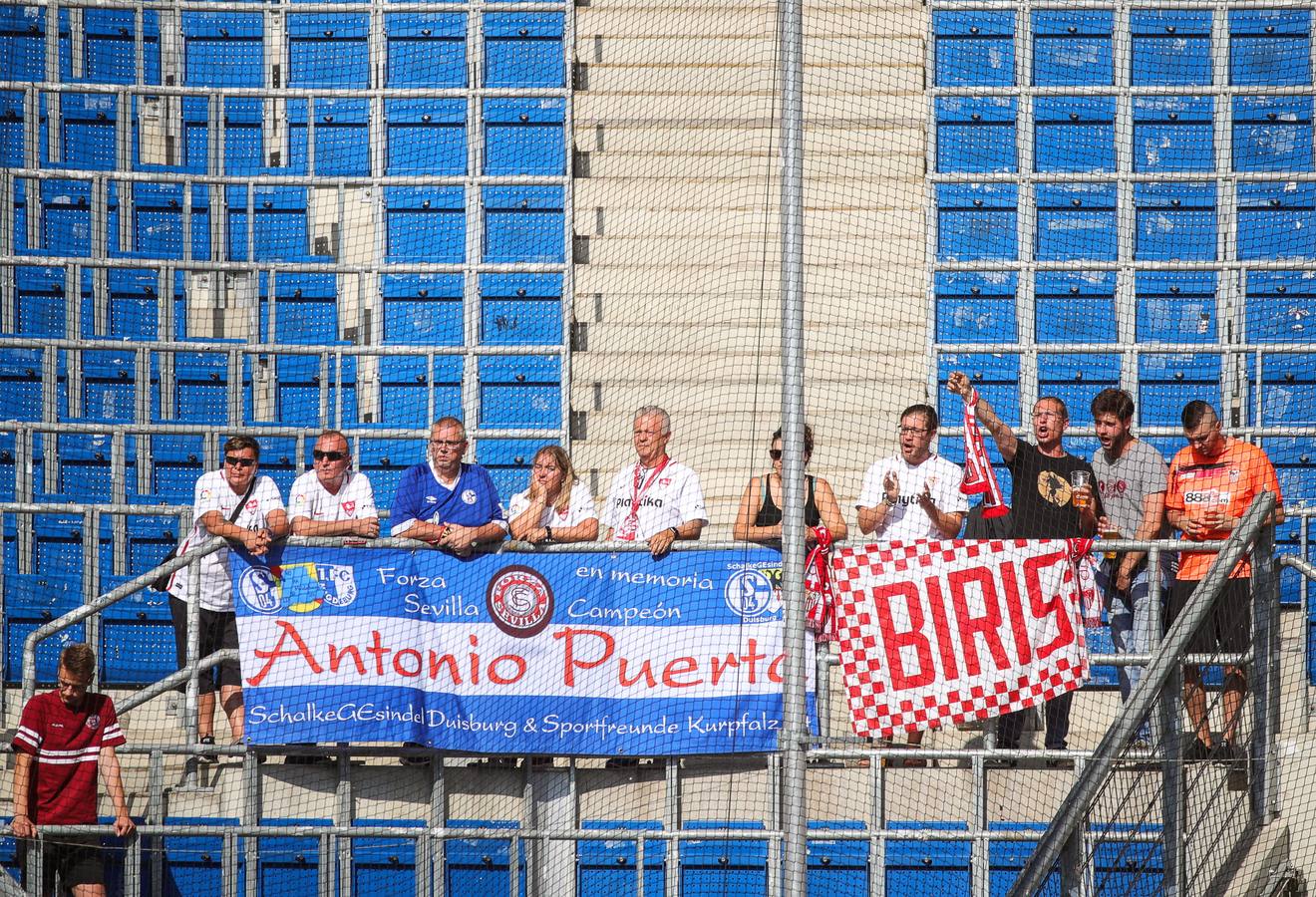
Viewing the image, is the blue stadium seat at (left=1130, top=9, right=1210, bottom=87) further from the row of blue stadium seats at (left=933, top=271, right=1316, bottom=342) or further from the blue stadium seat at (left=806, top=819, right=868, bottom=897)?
the blue stadium seat at (left=806, top=819, right=868, bottom=897)

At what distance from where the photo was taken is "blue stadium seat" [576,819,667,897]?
6.88 m

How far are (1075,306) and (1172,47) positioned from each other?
5.99 ft

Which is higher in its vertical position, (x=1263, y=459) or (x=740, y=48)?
(x=740, y=48)

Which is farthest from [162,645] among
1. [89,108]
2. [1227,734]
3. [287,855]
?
[1227,734]

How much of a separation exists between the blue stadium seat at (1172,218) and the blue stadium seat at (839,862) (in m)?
5.05

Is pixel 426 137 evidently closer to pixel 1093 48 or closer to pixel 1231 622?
pixel 1093 48

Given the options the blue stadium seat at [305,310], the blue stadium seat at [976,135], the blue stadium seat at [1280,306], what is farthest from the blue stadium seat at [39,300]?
the blue stadium seat at [1280,306]

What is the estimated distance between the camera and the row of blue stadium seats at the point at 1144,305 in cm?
1034

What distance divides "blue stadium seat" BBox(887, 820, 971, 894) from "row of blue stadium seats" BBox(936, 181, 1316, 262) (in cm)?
460

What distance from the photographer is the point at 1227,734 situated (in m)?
6.59

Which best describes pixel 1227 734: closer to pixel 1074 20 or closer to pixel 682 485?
pixel 682 485

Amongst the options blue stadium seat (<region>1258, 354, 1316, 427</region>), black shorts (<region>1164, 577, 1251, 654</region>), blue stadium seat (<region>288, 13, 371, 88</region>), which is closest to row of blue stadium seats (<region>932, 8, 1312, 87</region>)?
blue stadium seat (<region>1258, 354, 1316, 427</region>)

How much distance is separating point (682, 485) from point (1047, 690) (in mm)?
1867

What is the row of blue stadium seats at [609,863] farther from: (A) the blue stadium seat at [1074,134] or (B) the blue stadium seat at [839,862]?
(A) the blue stadium seat at [1074,134]
